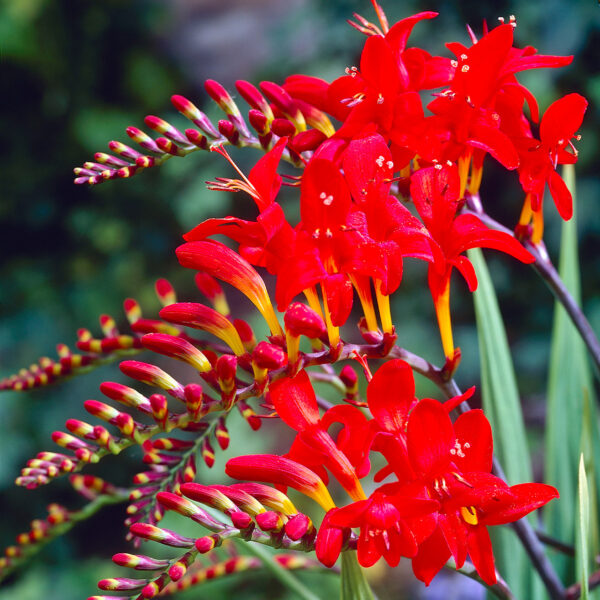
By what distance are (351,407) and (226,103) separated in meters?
0.20

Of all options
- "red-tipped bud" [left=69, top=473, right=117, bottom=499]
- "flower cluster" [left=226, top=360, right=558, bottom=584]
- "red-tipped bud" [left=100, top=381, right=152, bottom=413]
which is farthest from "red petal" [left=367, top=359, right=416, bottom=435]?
"red-tipped bud" [left=69, top=473, right=117, bottom=499]

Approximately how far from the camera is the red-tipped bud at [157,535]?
11.2 inches

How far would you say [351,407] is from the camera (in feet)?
1.19

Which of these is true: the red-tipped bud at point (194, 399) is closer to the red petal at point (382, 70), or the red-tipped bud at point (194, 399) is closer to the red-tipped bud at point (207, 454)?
the red-tipped bud at point (207, 454)

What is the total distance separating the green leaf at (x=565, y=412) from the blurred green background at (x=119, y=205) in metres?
0.64

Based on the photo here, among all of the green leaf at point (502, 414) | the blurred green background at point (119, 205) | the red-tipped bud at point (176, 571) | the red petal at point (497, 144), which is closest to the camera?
the red-tipped bud at point (176, 571)

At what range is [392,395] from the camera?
339mm

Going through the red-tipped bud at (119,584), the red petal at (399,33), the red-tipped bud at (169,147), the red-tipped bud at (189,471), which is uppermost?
the red petal at (399,33)

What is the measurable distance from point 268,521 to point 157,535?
0.16ft

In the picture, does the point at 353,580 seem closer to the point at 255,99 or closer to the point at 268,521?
the point at 268,521

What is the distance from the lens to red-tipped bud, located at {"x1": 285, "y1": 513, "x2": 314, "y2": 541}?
303 millimetres

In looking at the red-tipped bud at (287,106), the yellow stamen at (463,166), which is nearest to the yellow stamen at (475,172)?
the yellow stamen at (463,166)

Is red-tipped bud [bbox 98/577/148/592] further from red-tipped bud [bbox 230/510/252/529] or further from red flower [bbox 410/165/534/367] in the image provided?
red flower [bbox 410/165/534/367]

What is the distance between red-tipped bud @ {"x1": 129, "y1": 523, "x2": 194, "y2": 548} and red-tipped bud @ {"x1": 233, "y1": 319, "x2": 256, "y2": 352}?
0.12m
